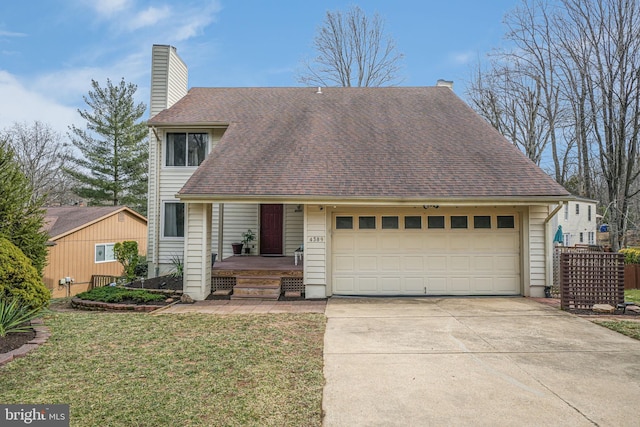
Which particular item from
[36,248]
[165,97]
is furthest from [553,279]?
[165,97]

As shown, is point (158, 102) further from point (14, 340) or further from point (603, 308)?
point (603, 308)

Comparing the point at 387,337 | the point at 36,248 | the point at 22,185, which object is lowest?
the point at 387,337

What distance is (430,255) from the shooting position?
30.0ft

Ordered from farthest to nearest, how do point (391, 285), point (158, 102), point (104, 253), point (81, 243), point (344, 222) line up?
point (104, 253) → point (81, 243) → point (158, 102) → point (344, 222) → point (391, 285)

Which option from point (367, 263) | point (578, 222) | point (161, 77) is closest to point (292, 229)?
point (367, 263)

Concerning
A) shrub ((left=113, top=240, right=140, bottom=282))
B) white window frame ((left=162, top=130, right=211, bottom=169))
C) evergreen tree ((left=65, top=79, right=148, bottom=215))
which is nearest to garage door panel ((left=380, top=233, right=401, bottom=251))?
white window frame ((left=162, top=130, right=211, bottom=169))

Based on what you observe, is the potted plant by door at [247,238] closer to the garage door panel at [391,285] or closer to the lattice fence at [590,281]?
the garage door panel at [391,285]

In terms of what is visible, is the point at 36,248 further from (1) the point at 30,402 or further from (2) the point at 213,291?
(1) the point at 30,402

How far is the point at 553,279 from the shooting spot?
9500mm

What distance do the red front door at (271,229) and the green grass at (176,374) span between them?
5.94m

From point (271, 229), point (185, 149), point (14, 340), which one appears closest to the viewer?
point (14, 340)

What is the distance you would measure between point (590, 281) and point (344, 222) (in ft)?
17.3

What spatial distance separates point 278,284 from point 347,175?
3174mm

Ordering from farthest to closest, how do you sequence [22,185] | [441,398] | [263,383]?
[22,185] < [263,383] < [441,398]
